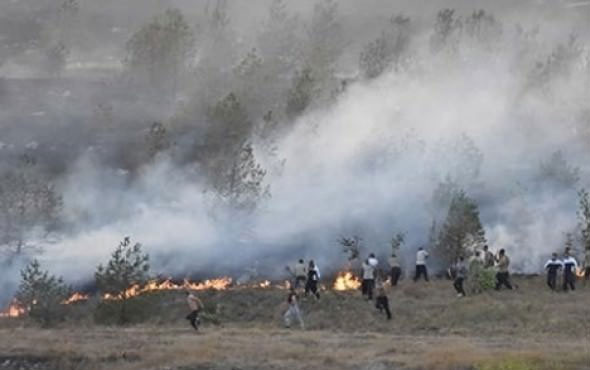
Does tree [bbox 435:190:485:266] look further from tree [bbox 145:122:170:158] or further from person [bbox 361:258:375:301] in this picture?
tree [bbox 145:122:170:158]

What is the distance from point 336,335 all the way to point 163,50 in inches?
2982

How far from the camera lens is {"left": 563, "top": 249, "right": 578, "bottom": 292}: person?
40375mm

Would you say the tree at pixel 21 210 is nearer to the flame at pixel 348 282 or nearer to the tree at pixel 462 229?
the flame at pixel 348 282

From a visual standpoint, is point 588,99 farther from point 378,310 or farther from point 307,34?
point 378,310

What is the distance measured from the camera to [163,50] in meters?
104

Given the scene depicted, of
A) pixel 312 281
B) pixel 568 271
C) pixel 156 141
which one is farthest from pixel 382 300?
pixel 156 141

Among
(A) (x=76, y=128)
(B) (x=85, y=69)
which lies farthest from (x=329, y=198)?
(B) (x=85, y=69)

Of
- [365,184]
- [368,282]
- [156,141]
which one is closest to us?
[368,282]

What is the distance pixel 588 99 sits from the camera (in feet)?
327

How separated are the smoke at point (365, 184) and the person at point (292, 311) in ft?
68.9

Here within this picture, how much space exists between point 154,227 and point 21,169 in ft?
43.2

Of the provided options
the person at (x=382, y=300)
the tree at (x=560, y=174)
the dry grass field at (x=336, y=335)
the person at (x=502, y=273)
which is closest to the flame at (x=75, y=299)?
the dry grass field at (x=336, y=335)

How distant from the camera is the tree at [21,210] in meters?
63.8

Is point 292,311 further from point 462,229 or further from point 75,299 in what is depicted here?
point 462,229
